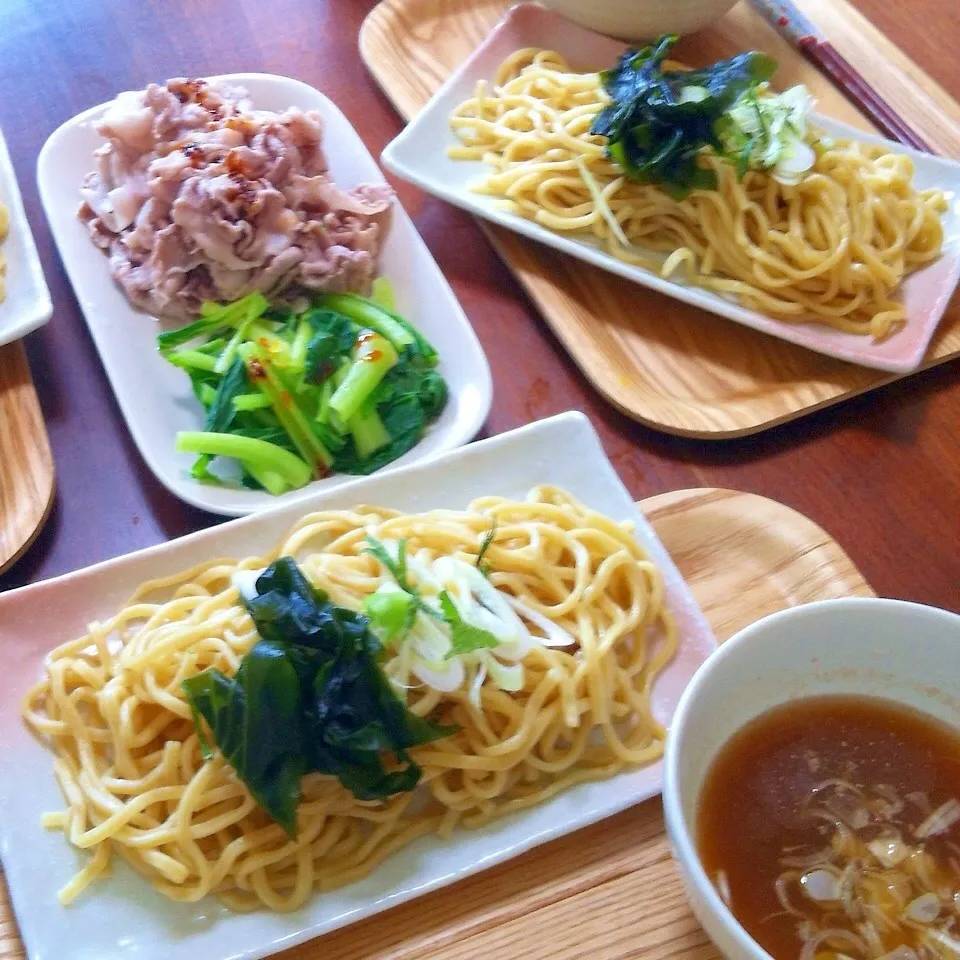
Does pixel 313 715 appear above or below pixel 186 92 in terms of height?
below

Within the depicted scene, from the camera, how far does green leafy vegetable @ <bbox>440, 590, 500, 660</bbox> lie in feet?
3.26

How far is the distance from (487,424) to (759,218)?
626mm

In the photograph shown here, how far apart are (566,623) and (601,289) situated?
27.0 inches

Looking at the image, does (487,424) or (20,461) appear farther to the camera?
(487,424)

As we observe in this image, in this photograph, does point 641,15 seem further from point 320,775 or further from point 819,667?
point 320,775

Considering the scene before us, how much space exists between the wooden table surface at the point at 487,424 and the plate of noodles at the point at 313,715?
0.21m

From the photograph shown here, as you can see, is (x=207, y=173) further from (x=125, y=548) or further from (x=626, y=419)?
(x=626, y=419)

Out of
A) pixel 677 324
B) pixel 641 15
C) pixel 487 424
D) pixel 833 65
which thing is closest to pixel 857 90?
pixel 833 65

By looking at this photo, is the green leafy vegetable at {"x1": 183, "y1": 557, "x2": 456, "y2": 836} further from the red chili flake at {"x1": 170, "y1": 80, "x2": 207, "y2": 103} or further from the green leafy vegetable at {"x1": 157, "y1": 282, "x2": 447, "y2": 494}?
the red chili flake at {"x1": 170, "y1": 80, "x2": 207, "y2": 103}

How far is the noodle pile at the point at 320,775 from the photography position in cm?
96

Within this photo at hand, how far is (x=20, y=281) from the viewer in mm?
1445

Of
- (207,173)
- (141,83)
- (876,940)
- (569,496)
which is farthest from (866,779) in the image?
(141,83)

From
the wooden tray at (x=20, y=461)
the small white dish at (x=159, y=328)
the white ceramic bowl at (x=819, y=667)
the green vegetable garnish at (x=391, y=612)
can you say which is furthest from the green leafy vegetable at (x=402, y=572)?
the wooden tray at (x=20, y=461)

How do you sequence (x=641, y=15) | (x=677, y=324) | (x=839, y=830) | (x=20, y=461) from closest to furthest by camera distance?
(x=839, y=830) → (x=20, y=461) → (x=677, y=324) → (x=641, y=15)
